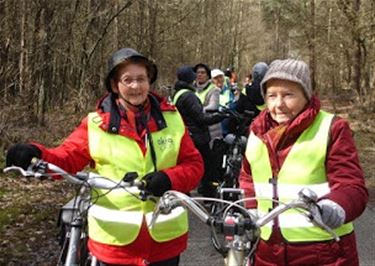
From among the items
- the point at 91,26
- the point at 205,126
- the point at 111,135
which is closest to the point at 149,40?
the point at 91,26

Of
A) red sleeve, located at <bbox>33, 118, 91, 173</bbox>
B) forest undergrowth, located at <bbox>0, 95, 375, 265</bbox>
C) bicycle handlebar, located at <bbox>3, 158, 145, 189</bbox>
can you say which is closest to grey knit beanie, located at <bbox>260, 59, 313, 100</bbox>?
bicycle handlebar, located at <bbox>3, 158, 145, 189</bbox>

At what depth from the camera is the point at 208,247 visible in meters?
6.72

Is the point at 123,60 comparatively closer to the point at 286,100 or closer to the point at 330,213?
the point at 286,100

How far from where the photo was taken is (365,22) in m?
20.8

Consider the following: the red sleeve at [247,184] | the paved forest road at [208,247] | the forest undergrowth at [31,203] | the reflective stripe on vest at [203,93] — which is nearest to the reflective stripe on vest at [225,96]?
the forest undergrowth at [31,203]

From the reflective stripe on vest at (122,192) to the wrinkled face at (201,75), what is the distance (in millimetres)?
5406

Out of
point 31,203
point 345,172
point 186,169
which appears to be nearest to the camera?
point 345,172

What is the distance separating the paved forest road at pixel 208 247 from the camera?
625 cm

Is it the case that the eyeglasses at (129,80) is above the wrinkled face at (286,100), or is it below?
above

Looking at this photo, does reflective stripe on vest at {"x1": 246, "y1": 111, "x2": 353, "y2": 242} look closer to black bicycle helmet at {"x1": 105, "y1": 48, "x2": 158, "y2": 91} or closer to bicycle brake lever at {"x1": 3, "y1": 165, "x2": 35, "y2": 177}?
black bicycle helmet at {"x1": 105, "y1": 48, "x2": 158, "y2": 91}

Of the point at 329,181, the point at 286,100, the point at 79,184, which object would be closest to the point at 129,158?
the point at 79,184

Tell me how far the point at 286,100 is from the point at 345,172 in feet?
1.46

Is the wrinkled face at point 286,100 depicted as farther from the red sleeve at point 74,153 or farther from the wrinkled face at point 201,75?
the wrinkled face at point 201,75

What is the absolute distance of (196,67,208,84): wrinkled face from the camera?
859 cm
